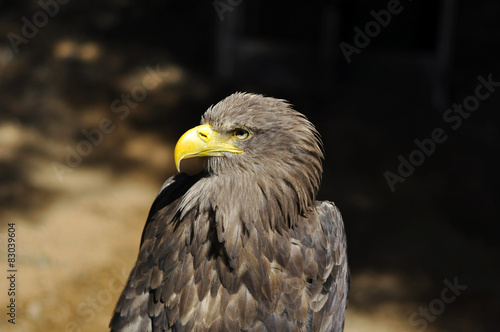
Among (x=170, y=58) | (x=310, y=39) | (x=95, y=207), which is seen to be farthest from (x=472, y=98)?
(x=95, y=207)

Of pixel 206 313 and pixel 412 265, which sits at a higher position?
pixel 206 313

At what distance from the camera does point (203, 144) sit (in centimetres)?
250

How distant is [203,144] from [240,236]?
1.39ft

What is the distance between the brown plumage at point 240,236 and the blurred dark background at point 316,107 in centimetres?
246

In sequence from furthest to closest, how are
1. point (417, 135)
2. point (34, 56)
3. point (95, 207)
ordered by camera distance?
point (34, 56) < point (417, 135) < point (95, 207)

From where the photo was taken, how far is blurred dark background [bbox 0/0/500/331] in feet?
17.9

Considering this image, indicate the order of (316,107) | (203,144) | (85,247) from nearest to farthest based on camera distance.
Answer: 1. (203,144)
2. (85,247)
3. (316,107)

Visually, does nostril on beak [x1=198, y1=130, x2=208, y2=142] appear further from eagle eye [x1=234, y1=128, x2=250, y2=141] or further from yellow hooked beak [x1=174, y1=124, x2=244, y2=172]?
eagle eye [x1=234, y1=128, x2=250, y2=141]

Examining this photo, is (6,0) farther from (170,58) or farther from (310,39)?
(310,39)

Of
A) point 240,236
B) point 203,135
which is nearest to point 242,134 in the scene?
point 203,135

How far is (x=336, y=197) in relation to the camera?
6051 mm

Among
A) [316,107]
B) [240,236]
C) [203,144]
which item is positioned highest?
[203,144]

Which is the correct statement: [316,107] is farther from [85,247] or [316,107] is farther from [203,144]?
[203,144]

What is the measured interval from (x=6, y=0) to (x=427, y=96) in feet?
20.8
